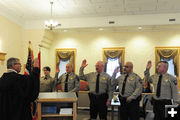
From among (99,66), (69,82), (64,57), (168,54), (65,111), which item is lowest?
(65,111)

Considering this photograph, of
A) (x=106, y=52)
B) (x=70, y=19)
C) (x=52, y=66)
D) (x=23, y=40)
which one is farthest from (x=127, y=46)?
(x=23, y=40)

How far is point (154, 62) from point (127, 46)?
1.33 metres

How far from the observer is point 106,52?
26.4ft

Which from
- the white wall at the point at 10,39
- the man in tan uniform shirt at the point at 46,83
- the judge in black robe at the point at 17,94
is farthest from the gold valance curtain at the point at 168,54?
the judge in black robe at the point at 17,94

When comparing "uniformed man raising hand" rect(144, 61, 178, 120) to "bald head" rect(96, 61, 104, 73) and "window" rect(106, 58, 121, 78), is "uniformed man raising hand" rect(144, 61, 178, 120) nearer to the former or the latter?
"bald head" rect(96, 61, 104, 73)

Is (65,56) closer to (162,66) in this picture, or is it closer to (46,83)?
(46,83)

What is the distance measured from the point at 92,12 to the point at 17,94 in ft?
15.4

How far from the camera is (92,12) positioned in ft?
20.9

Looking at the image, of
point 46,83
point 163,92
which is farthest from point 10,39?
point 163,92

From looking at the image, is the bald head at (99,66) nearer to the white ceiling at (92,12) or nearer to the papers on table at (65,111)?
the papers on table at (65,111)

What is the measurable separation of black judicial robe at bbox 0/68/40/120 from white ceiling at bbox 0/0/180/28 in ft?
11.8

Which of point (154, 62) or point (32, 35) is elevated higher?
point (32, 35)

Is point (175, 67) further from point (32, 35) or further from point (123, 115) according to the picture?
point (32, 35)

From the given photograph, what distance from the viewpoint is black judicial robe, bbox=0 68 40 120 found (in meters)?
2.30
